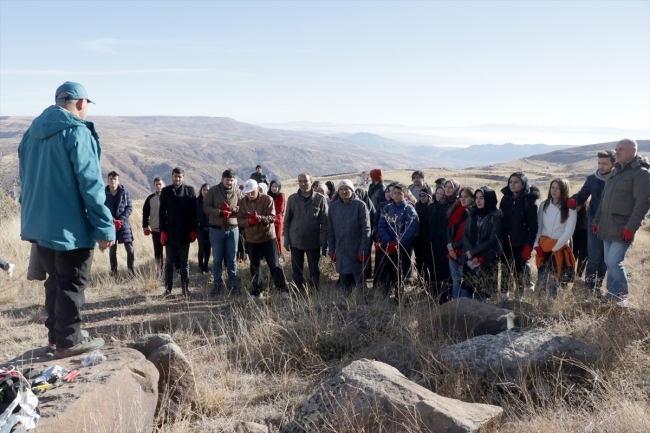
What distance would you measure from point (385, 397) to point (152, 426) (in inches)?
63.5

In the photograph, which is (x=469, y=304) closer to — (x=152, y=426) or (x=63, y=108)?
(x=152, y=426)

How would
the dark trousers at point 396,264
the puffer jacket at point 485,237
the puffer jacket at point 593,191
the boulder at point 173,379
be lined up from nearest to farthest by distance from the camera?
the boulder at point 173,379 < the puffer jacket at point 485,237 < the puffer jacket at point 593,191 < the dark trousers at point 396,264

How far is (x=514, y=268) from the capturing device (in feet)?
21.7

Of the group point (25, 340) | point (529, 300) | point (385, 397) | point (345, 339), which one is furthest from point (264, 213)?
point (385, 397)

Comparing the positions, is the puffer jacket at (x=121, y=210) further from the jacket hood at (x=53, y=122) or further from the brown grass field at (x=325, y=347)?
the jacket hood at (x=53, y=122)

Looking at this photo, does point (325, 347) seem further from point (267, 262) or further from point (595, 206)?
point (595, 206)

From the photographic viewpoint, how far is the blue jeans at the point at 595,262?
611 centimetres

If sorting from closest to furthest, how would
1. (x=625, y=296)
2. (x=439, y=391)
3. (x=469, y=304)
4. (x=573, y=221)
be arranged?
(x=439, y=391), (x=469, y=304), (x=625, y=296), (x=573, y=221)

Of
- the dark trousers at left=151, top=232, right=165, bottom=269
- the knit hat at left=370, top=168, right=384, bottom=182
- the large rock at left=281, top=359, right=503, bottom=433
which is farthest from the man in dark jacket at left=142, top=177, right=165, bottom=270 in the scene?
the large rock at left=281, top=359, right=503, bottom=433

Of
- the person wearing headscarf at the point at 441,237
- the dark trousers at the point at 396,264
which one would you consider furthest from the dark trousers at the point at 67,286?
the person wearing headscarf at the point at 441,237

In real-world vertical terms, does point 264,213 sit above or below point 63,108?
below

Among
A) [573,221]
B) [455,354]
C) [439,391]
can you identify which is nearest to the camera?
[439,391]

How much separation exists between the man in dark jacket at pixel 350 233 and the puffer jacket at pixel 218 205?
1.62 m

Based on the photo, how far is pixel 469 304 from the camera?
4.89 m
